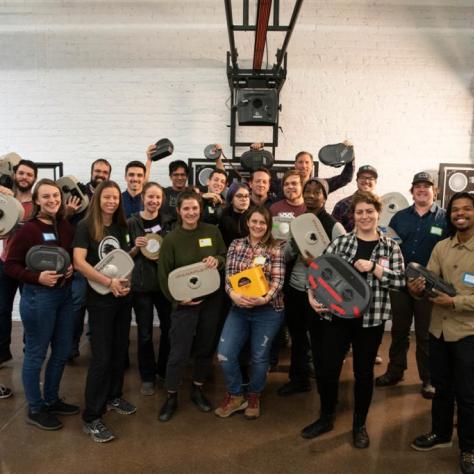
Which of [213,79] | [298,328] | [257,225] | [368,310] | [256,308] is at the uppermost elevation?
[213,79]

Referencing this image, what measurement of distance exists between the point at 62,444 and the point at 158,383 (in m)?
0.89

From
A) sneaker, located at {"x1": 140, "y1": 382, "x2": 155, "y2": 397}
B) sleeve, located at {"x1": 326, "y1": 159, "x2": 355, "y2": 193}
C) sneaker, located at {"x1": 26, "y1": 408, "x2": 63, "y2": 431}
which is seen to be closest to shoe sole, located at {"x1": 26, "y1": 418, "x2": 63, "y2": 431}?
sneaker, located at {"x1": 26, "y1": 408, "x2": 63, "y2": 431}

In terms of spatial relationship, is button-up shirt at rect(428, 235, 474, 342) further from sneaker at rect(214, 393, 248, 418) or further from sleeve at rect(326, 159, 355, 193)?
sleeve at rect(326, 159, 355, 193)

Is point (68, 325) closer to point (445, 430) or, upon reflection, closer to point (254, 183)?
point (254, 183)

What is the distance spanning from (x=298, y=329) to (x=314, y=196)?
989 mm

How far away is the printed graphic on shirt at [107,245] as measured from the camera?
2.43 m

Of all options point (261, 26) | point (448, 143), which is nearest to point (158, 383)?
point (261, 26)

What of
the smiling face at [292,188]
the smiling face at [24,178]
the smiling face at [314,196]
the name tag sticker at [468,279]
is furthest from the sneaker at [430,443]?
the smiling face at [24,178]

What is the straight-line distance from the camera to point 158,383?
318cm

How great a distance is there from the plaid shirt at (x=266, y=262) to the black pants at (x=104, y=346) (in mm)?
697

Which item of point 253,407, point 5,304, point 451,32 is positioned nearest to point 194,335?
point 253,407

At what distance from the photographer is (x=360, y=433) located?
2441mm

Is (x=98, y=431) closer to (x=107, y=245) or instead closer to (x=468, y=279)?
(x=107, y=245)

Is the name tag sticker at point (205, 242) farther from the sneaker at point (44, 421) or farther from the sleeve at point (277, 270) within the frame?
the sneaker at point (44, 421)
